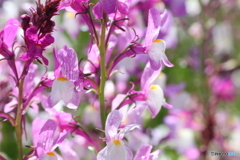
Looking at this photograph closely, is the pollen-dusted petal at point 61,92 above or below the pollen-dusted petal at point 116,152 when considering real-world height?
above

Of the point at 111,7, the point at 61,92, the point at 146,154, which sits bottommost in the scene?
the point at 146,154

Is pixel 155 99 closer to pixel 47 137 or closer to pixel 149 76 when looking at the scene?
pixel 149 76

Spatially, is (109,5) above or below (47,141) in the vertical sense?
above

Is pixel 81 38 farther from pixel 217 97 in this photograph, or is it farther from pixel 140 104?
pixel 140 104

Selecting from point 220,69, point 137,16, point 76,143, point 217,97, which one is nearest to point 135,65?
point 137,16

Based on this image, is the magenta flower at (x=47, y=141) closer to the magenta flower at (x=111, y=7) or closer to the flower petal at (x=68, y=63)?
the flower petal at (x=68, y=63)

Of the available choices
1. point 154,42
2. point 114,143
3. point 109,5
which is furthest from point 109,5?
point 114,143

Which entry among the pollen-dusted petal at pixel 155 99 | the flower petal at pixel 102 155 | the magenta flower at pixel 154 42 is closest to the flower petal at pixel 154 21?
the magenta flower at pixel 154 42
